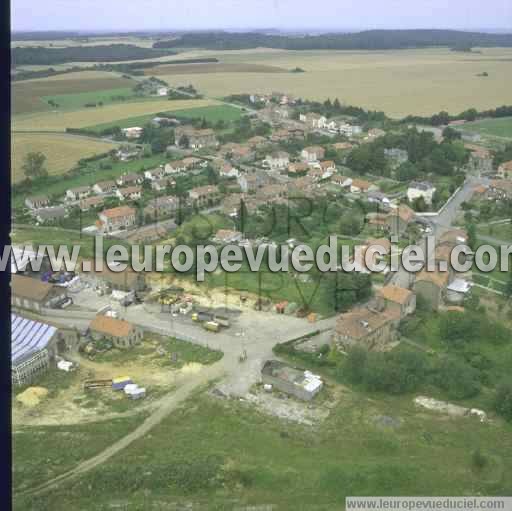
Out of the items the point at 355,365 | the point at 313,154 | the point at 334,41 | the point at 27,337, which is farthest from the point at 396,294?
the point at 334,41

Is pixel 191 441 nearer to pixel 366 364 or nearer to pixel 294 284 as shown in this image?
pixel 366 364

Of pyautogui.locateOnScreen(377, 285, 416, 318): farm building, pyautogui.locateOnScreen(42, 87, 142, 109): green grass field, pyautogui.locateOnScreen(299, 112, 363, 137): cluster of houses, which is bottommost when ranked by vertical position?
pyautogui.locateOnScreen(377, 285, 416, 318): farm building

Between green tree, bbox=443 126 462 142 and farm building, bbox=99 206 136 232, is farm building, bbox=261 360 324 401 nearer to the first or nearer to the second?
farm building, bbox=99 206 136 232

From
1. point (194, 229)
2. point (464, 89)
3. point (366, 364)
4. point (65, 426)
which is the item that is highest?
point (464, 89)

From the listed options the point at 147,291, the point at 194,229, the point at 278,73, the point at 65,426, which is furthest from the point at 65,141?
the point at 278,73

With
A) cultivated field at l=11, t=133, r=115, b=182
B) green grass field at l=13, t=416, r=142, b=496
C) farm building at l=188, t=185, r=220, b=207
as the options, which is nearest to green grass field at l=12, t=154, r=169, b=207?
cultivated field at l=11, t=133, r=115, b=182

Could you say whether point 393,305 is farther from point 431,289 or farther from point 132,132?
point 132,132
